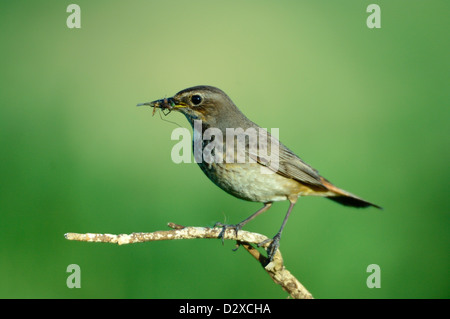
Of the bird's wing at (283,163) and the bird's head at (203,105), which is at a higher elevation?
the bird's head at (203,105)

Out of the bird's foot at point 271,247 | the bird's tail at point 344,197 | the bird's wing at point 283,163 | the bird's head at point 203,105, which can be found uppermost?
the bird's head at point 203,105

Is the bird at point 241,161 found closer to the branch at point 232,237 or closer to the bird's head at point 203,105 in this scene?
the bird's head at point 203,105

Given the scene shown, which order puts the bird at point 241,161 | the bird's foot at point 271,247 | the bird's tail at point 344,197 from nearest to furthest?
1. the bird's foot at point 271,247
2. the bird at point 241,161
3. the bird's tail at point 344,197

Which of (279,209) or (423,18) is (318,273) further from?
(423,18)

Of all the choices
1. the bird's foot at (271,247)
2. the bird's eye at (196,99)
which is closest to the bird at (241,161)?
the bird's eye at (196,99)

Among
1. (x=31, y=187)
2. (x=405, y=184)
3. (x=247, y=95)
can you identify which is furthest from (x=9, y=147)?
(x=405, y=184)

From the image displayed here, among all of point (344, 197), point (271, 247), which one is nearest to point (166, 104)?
point (271, 247)

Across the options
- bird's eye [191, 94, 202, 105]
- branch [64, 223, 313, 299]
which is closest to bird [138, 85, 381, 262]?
bird's eye [191, 94, 202, 105]

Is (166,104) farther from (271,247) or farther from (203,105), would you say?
(271,247)

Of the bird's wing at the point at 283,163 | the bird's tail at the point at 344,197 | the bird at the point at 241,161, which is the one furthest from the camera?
the bird's tail at the point at 344,197

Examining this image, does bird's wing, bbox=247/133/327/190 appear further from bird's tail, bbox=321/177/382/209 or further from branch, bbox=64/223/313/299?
branch, bbox=64/223/313/299
